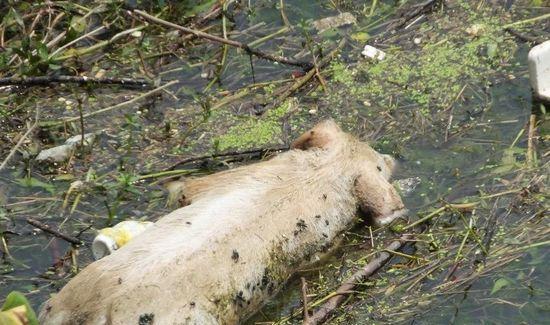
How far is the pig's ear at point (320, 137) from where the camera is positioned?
6.41 meters

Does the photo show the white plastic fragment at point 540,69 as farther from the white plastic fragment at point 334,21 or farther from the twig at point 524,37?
the white plastic fragment at point 334,21

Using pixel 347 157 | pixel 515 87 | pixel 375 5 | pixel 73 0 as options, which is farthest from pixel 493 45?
pixel 73 0

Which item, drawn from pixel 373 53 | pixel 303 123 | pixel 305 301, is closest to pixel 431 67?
pixel 373 53

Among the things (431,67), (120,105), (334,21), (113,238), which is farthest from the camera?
(334,21)

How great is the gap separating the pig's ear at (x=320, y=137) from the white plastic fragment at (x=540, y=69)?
4.35 feet

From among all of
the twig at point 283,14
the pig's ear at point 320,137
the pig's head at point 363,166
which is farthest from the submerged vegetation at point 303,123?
the pig's ear at point 320,137

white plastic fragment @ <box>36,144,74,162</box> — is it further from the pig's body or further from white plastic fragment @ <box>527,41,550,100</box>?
white plastic fragment @ <box>527,41,550,100</box>

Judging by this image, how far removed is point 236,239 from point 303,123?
2.01 m

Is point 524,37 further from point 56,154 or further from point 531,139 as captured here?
Answer: point 56,154

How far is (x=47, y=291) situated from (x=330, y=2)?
3.51 meters

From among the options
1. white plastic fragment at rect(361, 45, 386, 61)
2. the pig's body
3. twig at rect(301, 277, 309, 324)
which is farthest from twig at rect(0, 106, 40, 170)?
white plastic fragment at rect(361, 45, 386, 61)

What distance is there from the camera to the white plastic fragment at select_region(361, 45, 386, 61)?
7625 millimetres

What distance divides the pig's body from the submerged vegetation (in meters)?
0.19

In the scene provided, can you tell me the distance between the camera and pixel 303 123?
23.4 feet
